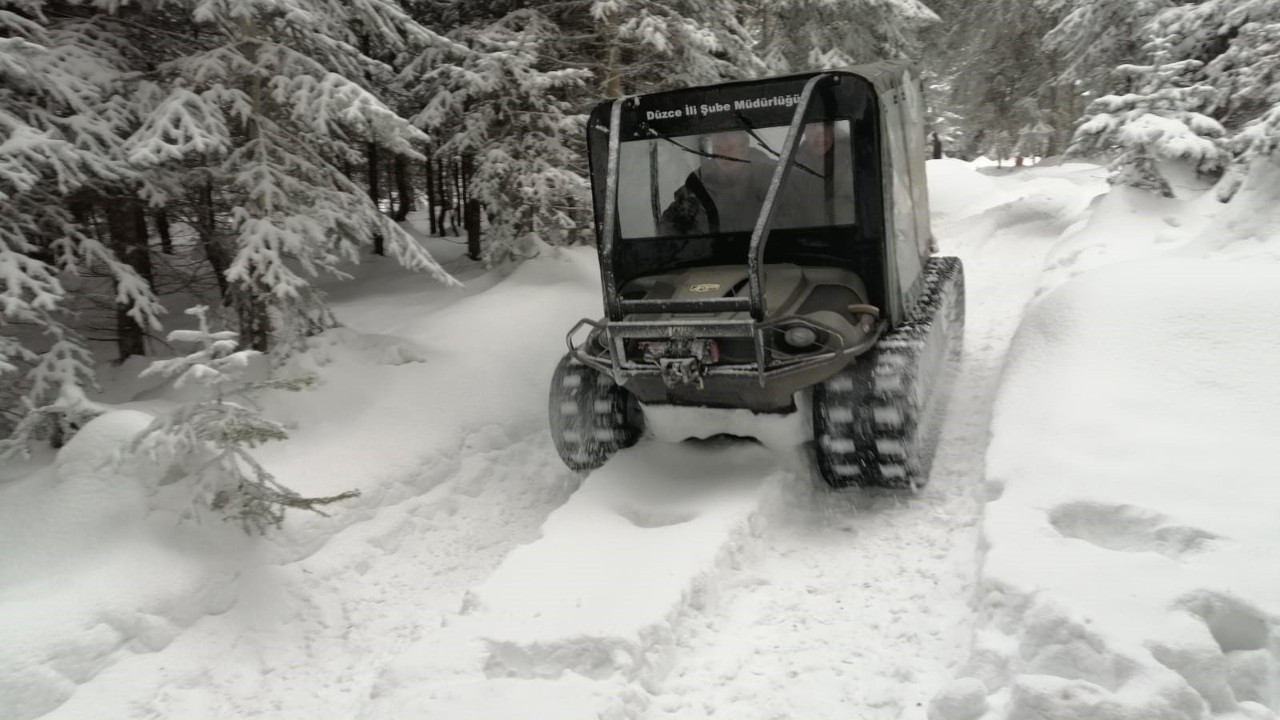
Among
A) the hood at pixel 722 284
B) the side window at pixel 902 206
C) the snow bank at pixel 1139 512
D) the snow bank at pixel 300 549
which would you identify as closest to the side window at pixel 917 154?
the side window at pixel 902 206

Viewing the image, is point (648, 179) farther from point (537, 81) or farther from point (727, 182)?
point (537, 81)

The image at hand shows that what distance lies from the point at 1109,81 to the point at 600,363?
43.4ft

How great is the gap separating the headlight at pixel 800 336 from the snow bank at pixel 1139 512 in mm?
1312

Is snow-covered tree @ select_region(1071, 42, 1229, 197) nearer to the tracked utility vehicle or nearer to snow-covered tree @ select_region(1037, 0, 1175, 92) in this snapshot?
snow-covered tree @ select_region(1037, 0, 1175, 92)

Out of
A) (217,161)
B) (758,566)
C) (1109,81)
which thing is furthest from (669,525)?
(1109,81)

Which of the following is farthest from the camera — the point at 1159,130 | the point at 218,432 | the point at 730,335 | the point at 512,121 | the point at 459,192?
the point at 459,192

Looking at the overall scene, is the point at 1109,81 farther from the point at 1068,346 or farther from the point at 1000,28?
the point at 1068,346

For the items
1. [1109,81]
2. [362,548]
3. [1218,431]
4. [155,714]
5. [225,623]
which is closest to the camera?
[155,714]

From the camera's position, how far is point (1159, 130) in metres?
9.30

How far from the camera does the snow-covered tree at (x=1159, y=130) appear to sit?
30.3 ft

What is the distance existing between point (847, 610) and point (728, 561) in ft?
2.26

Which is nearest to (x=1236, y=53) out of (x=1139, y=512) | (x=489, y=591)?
(x=1139, y=512)

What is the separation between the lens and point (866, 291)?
5469 mm

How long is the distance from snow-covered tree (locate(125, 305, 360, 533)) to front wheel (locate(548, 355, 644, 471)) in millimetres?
1610
